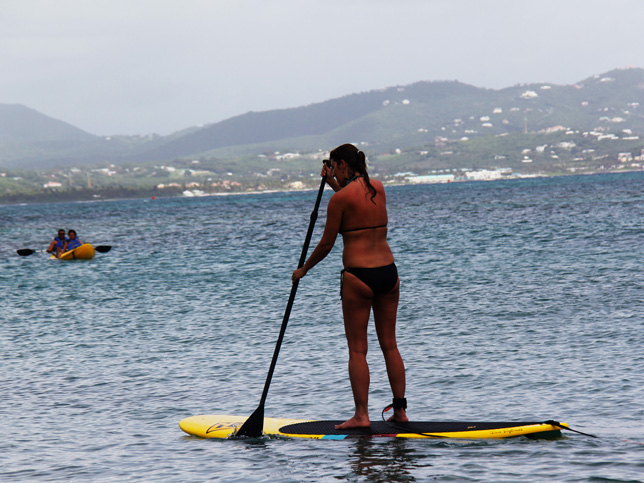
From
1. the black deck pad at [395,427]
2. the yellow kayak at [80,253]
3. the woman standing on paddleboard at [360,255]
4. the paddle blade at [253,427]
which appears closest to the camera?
the woman standing on paddleboard at [360,255]

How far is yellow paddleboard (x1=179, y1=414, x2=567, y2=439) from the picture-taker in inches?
339

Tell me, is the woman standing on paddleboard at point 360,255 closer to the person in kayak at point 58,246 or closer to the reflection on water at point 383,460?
the reflection on water at point 383,460

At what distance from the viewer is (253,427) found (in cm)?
957

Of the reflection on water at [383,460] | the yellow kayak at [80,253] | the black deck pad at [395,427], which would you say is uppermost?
the black deck pad at [395,427]

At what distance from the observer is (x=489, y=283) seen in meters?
24.6

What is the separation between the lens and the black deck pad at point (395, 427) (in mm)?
8859

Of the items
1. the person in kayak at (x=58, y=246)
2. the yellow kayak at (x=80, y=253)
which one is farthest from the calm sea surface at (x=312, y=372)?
the person in kayak at (x=58, y=246)

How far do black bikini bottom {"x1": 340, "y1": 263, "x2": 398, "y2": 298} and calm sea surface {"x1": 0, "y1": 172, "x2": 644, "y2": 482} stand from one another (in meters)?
1.83

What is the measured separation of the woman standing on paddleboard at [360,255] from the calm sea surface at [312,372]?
1196 millimetres

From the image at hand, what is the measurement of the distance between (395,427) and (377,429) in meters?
0.22

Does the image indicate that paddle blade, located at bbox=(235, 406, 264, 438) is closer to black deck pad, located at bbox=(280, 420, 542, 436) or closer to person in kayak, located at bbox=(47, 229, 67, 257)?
black deck pad, located at bbox=(280, 420, 542, 436)

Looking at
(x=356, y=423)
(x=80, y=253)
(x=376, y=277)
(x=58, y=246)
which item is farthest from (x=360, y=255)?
(x=58, y=246)

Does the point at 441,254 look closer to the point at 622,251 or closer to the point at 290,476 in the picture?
the point at 622,251

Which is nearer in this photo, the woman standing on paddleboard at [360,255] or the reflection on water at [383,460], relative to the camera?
the reflection on water at [383,460]
